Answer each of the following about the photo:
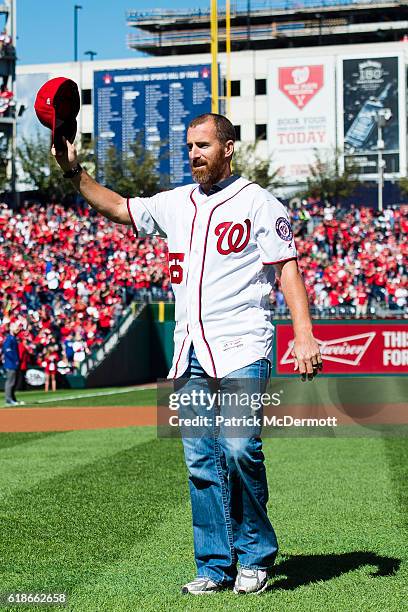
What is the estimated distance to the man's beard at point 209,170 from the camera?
4.86 metres

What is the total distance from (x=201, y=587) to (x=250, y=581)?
22cm

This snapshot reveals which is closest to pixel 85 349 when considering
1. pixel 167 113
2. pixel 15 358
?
pixel 15 358

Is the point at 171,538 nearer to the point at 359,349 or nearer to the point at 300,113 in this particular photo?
the point at 359,349

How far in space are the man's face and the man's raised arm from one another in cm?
39

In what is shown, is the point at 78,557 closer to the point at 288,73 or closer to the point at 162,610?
the point at 162,610

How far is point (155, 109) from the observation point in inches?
2269

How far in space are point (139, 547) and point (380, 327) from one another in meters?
18.3

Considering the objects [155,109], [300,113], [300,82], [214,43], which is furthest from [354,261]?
[300,82]

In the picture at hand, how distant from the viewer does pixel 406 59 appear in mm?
60344

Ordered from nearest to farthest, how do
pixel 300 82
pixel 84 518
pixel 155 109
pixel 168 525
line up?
pixel 168 525 → pixel 84 518 → pixel 155 109 → pixel 300 82

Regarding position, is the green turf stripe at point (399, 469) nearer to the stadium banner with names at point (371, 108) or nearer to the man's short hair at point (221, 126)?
the man's short hair at point (221, 126)

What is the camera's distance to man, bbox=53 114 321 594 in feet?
15.5

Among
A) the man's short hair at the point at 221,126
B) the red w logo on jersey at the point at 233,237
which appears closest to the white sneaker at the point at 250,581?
the red w logo on jersey at the point at 233,237

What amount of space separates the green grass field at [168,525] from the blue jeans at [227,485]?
18 centimetres
